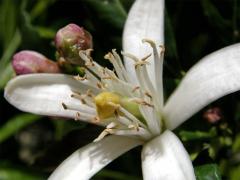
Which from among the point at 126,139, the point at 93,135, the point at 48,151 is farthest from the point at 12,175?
the point at 126,139

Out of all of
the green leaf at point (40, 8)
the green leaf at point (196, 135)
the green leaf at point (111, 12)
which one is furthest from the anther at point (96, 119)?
the green leaf at point (40, 8)

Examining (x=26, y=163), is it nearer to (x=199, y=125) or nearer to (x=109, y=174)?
(x=109, y=174)

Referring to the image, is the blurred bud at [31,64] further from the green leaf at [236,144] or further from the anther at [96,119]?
the green leaf at [236,144]

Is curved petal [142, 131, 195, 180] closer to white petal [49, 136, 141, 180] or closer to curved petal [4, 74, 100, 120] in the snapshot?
white petal [49, 136, 141, 180]

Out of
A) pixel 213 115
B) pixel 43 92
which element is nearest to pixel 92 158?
pixel 43 92

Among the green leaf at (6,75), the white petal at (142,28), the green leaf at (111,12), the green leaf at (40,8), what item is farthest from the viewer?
the green leaf at (40,8)

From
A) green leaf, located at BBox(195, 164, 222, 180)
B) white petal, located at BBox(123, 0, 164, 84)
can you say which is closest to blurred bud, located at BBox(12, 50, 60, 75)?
white petal, located at BBox(123, 0, 164, 84)
